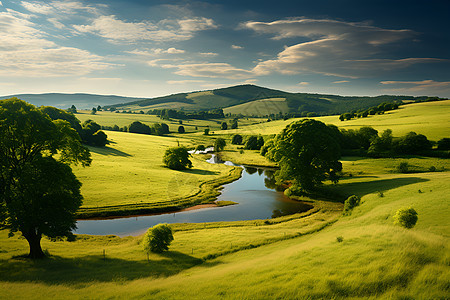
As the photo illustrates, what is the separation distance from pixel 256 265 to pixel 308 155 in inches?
1358

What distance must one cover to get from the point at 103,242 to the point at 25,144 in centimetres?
1535

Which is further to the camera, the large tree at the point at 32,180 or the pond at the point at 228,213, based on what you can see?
the pond at the point at 228,213

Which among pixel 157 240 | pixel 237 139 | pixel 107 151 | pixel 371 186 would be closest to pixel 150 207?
pixel 157 240

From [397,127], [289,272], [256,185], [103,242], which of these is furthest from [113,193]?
[397,127]

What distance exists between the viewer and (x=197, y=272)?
757 inches

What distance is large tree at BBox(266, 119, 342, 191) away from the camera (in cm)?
4762

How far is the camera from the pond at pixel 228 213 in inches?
1443

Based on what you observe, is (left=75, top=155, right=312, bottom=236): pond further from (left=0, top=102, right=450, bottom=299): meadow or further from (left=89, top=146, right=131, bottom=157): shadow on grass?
(left=89, top=146, right=131, bottom=157): shadow on grass

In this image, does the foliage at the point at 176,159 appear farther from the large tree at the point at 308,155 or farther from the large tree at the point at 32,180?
the large tree at the point at 32,180

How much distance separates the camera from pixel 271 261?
18609 millimetres

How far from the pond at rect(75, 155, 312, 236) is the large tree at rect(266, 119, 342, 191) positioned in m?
5.71

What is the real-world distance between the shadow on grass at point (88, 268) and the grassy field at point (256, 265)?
8 cm

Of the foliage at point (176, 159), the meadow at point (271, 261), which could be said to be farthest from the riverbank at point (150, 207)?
the foliage at point (176, 159)

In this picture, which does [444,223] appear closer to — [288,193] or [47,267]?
[288,193]
